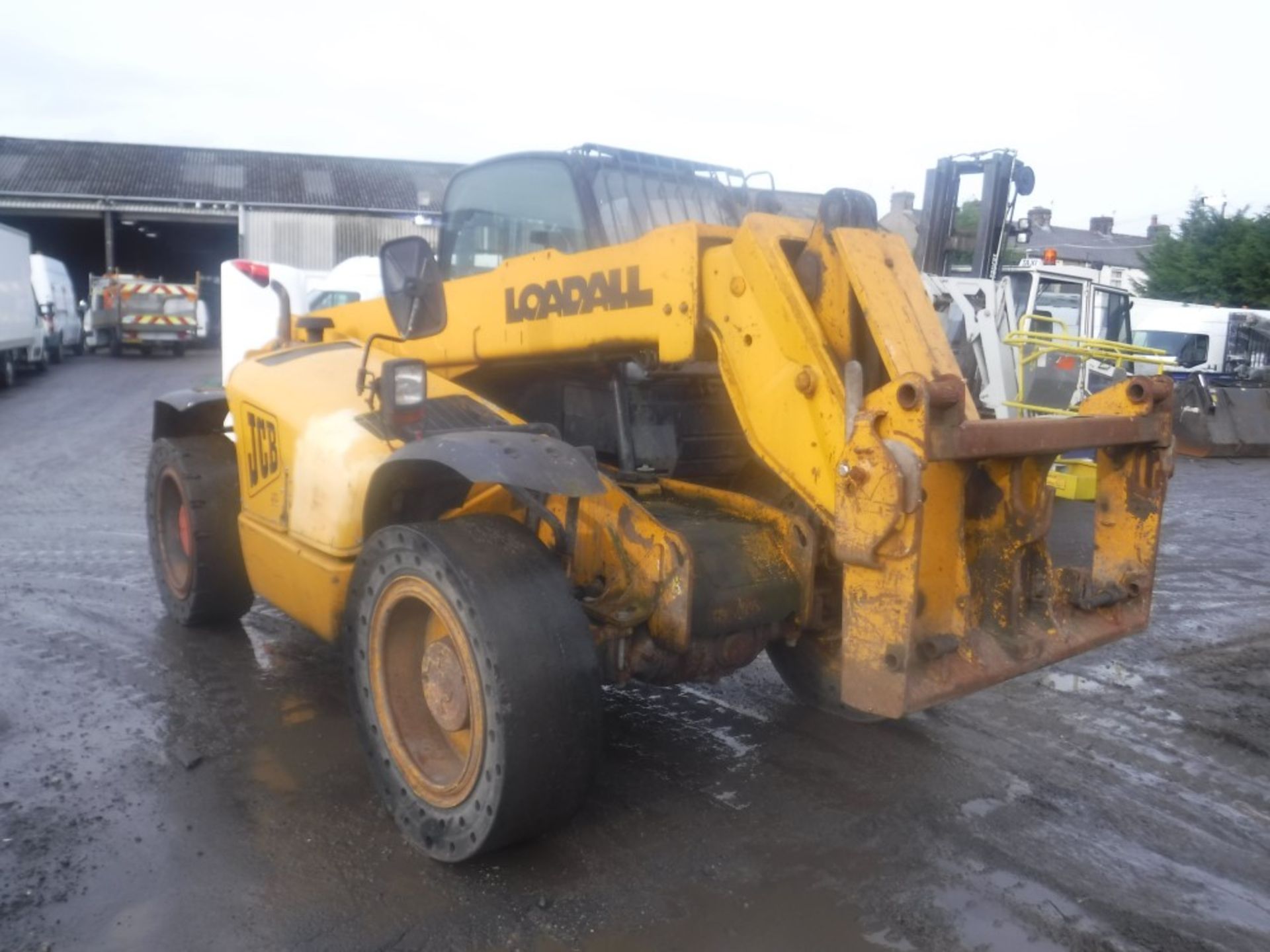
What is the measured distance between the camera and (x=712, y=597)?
3.54 m

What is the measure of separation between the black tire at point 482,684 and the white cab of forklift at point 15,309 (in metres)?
17.4

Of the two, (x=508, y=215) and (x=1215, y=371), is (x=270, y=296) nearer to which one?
(x=508, y=215)

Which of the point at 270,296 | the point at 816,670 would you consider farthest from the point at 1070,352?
the point at 270,296

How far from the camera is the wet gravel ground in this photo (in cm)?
319

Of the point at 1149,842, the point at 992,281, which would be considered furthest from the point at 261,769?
the point at 992,281

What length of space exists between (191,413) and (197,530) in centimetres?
70

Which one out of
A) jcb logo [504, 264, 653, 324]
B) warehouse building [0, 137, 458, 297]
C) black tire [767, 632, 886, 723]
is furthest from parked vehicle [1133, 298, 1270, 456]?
warehouse building [0, 137, 458, 297]

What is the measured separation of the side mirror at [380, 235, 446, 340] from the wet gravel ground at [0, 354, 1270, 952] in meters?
1.67

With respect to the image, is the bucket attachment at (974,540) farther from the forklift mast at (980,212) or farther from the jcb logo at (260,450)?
the forklift mast at (980,212)

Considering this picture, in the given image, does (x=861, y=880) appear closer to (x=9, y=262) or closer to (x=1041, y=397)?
(x=1041, y=397)

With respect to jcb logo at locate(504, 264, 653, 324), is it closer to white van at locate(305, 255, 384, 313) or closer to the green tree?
white van at locate(305, 255, 384, 313)

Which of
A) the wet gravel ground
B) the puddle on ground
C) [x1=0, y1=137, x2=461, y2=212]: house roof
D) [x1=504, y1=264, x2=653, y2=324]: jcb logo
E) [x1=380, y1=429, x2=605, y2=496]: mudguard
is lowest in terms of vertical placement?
the puddle on ground

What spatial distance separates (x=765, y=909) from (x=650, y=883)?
1.18ft

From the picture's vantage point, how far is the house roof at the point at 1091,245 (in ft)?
163
